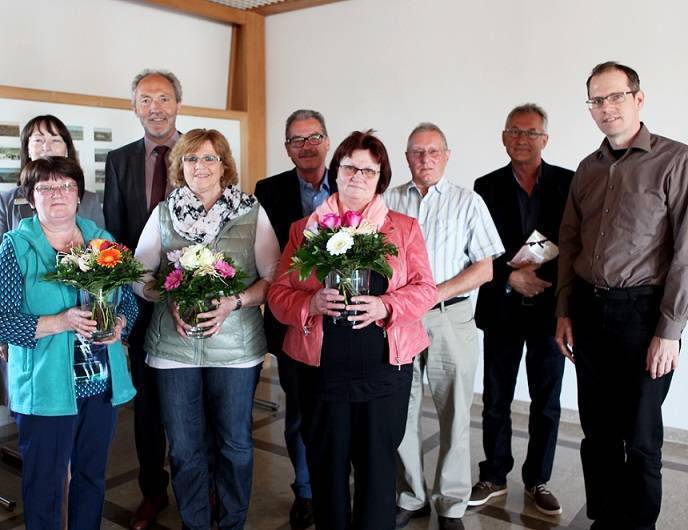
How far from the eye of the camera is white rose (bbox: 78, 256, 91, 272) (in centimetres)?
237

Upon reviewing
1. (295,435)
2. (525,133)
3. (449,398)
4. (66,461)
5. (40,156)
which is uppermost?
(525,133)

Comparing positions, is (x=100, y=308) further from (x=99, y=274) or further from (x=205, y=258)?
(x=205, y=258)

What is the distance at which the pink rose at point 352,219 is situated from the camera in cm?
228

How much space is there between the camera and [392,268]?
2.41 metres

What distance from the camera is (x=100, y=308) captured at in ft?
8.09

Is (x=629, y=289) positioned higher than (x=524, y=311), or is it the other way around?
(x=629, y=289)

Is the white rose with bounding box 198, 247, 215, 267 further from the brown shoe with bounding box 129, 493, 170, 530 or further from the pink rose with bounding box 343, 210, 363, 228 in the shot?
the brown shoe with bounding box 129, 493, 170, 530

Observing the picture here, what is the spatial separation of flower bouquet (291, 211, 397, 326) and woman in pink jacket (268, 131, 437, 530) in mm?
64

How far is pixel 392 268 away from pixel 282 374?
1.00m

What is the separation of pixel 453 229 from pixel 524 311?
658mm

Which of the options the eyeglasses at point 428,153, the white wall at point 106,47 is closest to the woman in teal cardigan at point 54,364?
the eyeglasses at point 428,153

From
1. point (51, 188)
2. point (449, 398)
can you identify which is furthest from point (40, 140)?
point (449, 398)

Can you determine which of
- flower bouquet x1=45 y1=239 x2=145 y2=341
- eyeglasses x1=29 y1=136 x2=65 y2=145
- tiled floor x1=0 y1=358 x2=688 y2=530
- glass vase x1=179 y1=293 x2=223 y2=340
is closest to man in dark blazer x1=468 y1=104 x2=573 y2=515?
tiled floor x1=0 y1=358 x2=688 y2=530

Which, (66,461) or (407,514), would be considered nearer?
(66,461)
